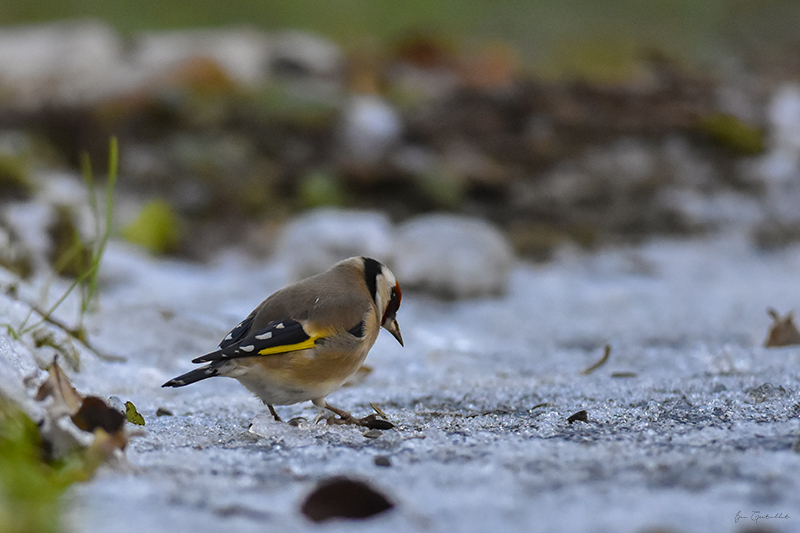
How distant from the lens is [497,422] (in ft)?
7.35

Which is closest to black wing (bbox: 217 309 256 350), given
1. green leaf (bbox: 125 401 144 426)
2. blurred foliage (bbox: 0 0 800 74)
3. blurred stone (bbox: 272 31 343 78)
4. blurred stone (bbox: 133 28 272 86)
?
green leaf (bbox: 125 401 144 426)

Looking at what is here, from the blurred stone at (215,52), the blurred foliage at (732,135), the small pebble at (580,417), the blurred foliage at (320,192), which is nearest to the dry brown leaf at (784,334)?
the small pebble at (580,417)

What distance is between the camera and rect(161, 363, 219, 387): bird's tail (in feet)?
7.24

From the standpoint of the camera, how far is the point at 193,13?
40.6ft

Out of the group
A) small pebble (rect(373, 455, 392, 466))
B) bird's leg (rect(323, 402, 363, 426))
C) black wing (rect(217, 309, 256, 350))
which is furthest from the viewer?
black wing (rect(217, 309, 256, 350))

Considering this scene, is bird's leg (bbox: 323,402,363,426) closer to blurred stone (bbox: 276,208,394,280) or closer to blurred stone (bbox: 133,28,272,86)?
blurred stone (bbox: 276,208,394,280)

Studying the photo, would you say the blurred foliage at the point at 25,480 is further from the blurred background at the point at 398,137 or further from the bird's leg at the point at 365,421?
the blurred background at the point at 398,137

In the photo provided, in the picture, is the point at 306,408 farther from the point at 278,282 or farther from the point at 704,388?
the point at 278,282

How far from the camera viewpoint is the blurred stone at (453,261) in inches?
190

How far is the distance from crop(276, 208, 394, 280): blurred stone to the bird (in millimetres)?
2257

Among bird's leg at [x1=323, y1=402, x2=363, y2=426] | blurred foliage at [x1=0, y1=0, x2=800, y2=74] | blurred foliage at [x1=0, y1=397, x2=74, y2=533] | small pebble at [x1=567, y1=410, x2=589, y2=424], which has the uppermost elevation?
blurred foliage at [x1=0, y1=0, x2=800, y2=74]

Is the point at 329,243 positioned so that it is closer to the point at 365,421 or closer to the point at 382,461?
the point at 365,421

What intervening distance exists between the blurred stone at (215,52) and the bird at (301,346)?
577 cm

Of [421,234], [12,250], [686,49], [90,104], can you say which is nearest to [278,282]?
[421,234]
